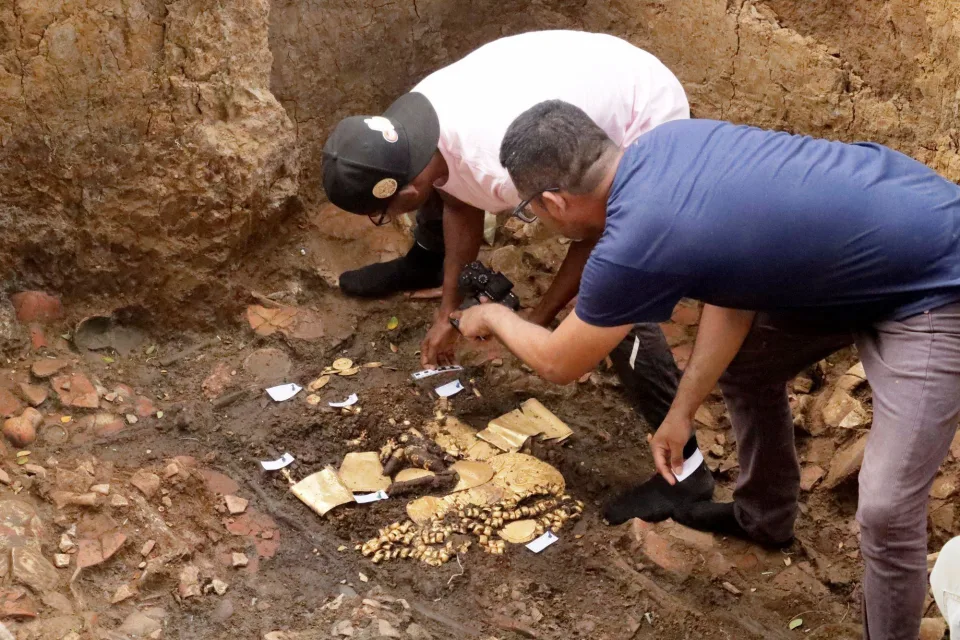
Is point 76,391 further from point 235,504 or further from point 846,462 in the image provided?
point 846,462

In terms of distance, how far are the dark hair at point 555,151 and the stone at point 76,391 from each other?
1939 mm

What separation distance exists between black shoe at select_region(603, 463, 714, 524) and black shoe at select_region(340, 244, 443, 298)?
136 centimetres

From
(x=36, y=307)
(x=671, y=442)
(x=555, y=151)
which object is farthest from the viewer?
(x=36, y=307)

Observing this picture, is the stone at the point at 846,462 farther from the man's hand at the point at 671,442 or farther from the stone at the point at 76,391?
the stone at the point at 76,391

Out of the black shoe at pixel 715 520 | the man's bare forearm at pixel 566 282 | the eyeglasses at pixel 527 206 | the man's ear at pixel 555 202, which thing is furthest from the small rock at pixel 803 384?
the man's ear at pixel 555 202

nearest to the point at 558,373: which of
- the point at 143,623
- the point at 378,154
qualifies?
the point at 378,154

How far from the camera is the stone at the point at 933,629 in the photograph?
267 cm

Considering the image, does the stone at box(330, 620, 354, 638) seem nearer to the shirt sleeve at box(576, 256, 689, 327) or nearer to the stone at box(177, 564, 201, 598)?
the stone at box(177, 564, 201, 598)

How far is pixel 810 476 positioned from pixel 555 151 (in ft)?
5.91

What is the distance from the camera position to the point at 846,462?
3264mm

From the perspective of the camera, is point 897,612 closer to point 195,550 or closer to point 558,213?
point 558,213

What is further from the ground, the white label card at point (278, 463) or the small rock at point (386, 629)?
the small rock at point (386, 629)

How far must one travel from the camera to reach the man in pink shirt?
2.87 m

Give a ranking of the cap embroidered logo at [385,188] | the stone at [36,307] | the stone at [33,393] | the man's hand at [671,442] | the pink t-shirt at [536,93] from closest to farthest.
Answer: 1. the man's hand at [671,442]
2. the pink t-shirt at [536,93]
3. the cap embroidered logo at [385,188]
4. the stone at [33,393]
5. the stone at [36,307]
